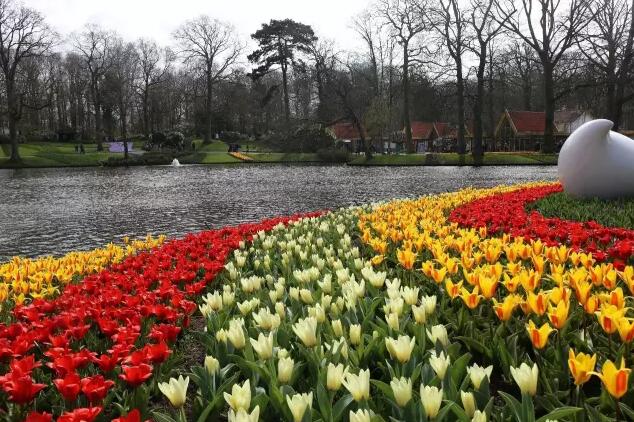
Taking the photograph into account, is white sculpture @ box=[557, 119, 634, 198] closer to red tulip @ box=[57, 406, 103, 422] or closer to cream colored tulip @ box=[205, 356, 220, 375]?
cream colored tulip @ box=[205, 356, 220, 375]

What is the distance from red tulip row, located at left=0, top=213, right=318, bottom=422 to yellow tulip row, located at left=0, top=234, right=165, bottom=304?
0.42 m

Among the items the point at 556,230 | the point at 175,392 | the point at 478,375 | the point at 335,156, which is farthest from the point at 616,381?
the point at 335,156

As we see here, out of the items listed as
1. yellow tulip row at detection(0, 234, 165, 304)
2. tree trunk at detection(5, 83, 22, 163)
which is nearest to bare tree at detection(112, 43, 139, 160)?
tree trunk at detection(5, 83, 22, 163)

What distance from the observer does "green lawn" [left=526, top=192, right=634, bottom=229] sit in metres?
7.05

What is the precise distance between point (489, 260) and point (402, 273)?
0.68 m

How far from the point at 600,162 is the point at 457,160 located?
32065 mm

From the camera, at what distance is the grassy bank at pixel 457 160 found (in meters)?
38.7

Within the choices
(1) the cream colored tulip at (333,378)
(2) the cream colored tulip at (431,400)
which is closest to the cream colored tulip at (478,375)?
(2) the cream colored tulip at (431,400)

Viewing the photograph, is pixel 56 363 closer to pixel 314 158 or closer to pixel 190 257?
pixel 190 257

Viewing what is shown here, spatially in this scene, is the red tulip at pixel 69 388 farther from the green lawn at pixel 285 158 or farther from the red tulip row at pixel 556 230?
the green lawn at pixel 285 158

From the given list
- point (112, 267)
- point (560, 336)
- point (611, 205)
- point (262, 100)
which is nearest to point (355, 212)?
point (611, 205)

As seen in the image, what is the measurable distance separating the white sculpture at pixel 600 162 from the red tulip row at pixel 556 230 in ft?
3.78

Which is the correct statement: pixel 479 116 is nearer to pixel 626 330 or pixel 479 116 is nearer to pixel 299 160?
pixel 299 160

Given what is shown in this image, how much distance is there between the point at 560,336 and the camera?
107 inches
